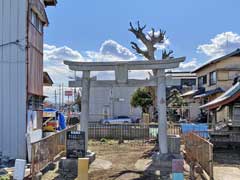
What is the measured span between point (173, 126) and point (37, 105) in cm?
921

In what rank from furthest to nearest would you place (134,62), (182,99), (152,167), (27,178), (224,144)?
(182,99)
(224,144)
(134,62)
(152,167)
(27,178)

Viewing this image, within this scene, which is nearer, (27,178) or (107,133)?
(27,178)

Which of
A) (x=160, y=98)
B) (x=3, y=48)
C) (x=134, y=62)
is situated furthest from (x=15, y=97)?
(x=160, y=98)

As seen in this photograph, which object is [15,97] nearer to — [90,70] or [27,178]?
[90,70]

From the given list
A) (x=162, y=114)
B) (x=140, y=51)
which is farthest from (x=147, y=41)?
(x=162, y=114)

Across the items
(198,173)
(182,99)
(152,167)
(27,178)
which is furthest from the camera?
(182,99)

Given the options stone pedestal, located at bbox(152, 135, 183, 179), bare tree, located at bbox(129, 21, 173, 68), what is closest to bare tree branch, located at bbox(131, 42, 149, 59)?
bare tree, located at bbox(129, 21, 173, 68)

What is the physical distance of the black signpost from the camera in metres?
11.1

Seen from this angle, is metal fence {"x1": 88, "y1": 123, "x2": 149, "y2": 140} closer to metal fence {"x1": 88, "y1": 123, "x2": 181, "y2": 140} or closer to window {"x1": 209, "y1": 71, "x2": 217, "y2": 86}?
metal fence {"x1": 88, "y1": 123, "x2": 181, "y2": 140}

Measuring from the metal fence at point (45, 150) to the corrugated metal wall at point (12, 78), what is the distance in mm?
1193

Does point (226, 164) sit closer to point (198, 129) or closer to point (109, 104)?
point (198, 129)

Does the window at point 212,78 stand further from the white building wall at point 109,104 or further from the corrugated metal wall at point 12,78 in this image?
the corrugated metal wall at point 12,78

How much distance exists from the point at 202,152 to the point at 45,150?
4735 mm

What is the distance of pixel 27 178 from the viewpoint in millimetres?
8977
